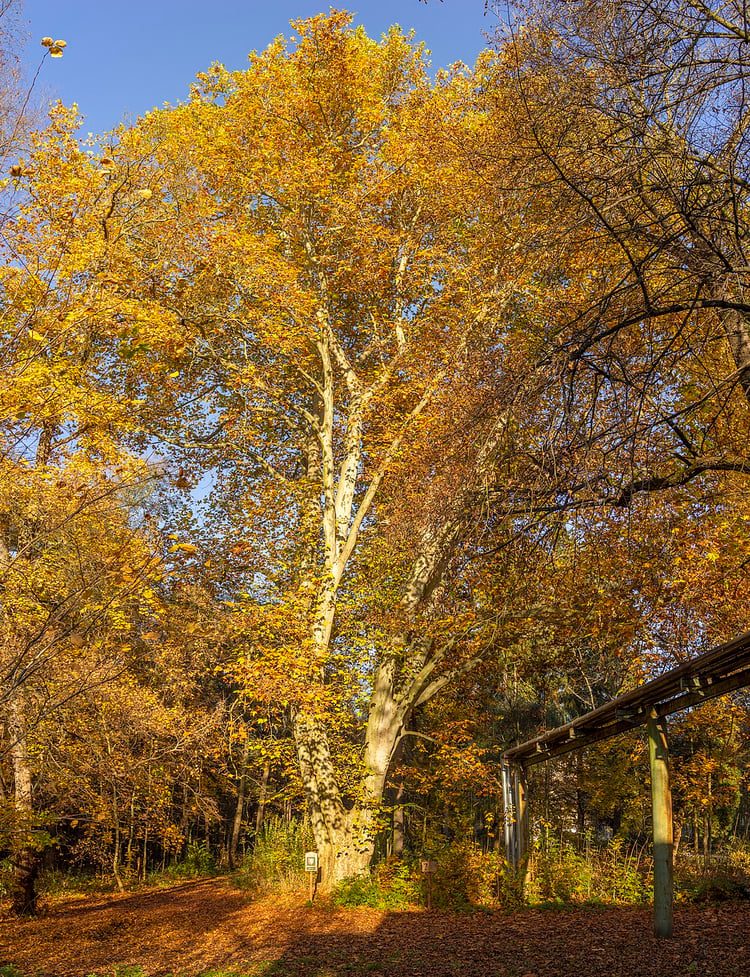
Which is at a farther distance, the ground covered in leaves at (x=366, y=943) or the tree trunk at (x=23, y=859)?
the tree trunk at (x=23, y=859)

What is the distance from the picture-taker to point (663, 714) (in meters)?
8.25

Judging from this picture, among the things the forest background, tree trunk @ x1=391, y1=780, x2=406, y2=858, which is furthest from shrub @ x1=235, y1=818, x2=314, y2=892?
tree trunk @ x1=391, y1=780, x2=406, y2=858

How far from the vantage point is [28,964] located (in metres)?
8.41

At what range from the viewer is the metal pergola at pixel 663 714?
6871mm

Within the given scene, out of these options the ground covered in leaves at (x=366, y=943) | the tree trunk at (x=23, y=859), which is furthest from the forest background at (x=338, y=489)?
the ground covered in leaves at (x=366, y=943)

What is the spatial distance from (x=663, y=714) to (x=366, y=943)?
444 cm

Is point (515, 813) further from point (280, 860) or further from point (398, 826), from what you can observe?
point (398, 826)

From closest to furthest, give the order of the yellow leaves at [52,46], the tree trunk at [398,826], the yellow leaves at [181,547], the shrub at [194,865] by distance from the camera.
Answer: the yellow leaves at [52,46], the yellow leaves at [181,547], the tree trunk at [398,826], the shrub at [194,865]

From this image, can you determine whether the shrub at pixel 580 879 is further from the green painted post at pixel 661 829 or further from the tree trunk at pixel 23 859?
the tree trunk at pixel 23 859

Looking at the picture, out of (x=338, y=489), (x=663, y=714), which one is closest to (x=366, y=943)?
(x=663, y=714)

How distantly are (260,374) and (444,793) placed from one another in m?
10.7

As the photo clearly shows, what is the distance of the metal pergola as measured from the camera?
6.87 m

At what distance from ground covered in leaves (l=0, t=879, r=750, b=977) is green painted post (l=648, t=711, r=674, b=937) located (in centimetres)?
25

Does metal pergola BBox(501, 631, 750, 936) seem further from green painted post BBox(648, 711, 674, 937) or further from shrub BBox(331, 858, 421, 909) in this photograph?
shrub BBox(331, 858, 421, 909)
